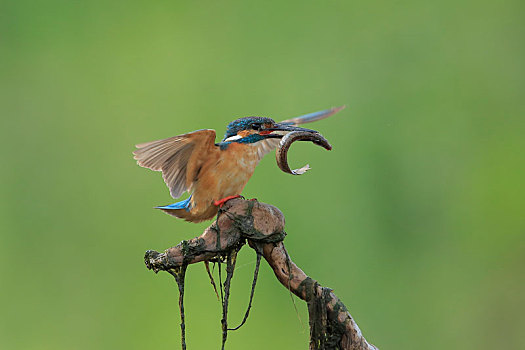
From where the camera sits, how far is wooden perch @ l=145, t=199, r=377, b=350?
3.73 ft

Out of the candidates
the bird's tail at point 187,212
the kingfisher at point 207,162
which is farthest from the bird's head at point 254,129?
the bird's tail at point 187,212

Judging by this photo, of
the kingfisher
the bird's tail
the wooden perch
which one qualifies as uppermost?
the kingfisher

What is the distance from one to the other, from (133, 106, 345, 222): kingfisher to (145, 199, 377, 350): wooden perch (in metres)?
0.10

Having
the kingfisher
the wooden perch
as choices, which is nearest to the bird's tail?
the kingfisher

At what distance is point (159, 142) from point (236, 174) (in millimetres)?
183

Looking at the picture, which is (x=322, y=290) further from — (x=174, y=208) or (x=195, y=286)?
(x=195, y=286)

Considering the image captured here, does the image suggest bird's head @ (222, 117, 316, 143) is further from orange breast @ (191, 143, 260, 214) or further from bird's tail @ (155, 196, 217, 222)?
bird's tail @ (155, 196, 217, 222)

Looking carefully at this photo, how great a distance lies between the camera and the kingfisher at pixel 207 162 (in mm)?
1279

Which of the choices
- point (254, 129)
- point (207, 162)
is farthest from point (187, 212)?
point (254, 129)

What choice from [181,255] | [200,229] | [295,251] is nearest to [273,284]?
[295,251]

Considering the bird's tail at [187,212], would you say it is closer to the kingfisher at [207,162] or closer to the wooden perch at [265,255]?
the kingfisher at [207,162]

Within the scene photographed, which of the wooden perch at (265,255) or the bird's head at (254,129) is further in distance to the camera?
the bird's head at (254,129)

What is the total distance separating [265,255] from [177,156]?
301mm

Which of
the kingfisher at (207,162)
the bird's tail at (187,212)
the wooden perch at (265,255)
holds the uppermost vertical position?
the kingfisher at (207,162)
